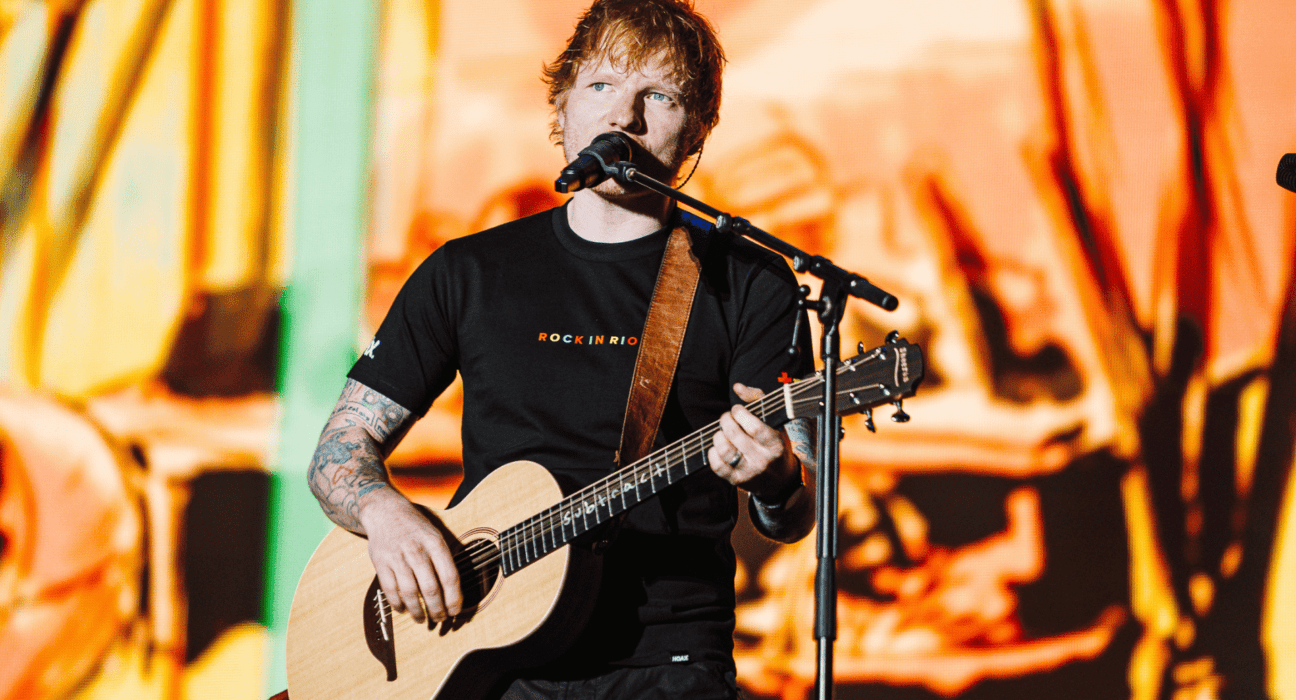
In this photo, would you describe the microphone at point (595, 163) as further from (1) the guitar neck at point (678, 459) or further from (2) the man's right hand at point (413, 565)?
(2) the man's right hand at point (413, 565)

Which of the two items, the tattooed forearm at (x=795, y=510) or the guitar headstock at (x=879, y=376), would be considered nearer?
the guitar headstock at (x=879, y=376)

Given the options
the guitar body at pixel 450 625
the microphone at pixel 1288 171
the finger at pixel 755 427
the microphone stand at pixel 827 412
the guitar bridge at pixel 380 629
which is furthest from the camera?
the guitar bridge at pixel 380 629

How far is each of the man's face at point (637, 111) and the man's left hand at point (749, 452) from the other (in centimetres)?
60

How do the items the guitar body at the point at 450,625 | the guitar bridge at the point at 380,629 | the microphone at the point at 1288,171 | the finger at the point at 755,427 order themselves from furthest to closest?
the guitar bridge at the point at 380,629 → the guitar body at the point at 450,625 → the finger at the point at 755,427 → the microphone at the point at 1288,171

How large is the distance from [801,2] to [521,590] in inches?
90.4

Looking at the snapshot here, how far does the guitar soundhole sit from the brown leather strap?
299 millimetres

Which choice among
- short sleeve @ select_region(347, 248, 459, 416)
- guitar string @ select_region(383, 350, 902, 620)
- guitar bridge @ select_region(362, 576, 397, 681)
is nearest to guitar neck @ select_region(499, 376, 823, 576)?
guitar string @ select_region(383, 350, 902, 620)

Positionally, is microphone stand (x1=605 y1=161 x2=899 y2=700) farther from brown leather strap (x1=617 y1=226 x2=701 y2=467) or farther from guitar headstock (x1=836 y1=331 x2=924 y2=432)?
brown leather strap (x1=617 y1=226 x2=701 y2=467)

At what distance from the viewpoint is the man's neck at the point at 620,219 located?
1867 millimetres

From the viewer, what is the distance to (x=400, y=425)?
6.00 feet

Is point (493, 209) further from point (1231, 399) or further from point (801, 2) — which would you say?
point (1231, 399)

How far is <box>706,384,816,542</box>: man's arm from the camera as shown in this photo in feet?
4.72

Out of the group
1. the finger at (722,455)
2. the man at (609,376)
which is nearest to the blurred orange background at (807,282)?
the man at (609,376)

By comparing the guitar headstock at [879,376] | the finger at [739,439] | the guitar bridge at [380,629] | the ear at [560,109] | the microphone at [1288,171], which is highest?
the ear at [560,109]
